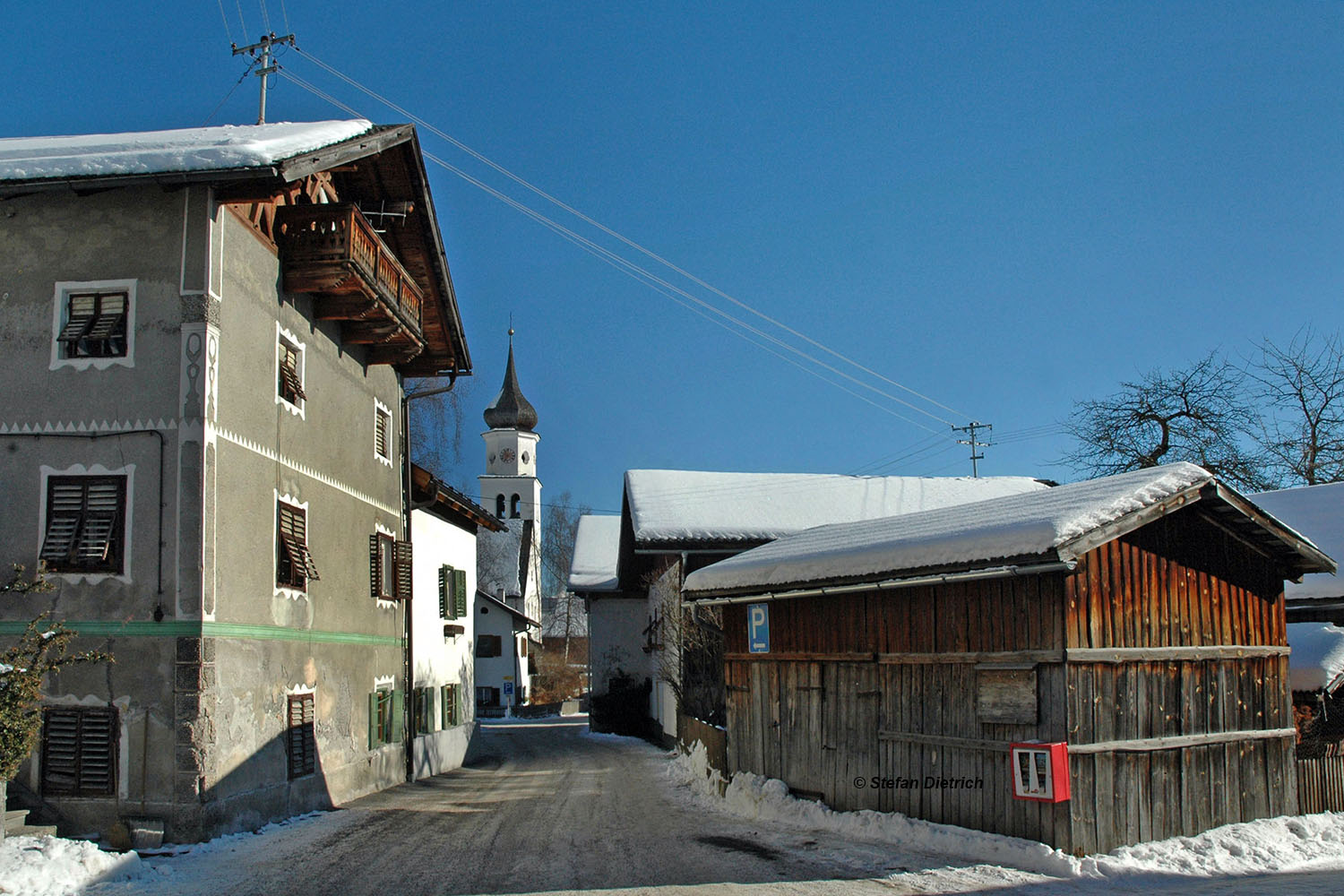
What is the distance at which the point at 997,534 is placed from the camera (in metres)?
11.6

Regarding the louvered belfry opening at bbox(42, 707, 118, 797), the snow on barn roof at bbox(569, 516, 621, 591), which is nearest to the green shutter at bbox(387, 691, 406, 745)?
the louvered belfry opening at bbox(42, 707, 118, 797)

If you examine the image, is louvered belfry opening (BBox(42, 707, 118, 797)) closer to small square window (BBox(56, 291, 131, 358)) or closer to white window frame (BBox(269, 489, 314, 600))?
white window frame (BBox(269, 489, 314, 600))

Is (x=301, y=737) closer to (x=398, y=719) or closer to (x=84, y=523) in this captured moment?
(x=84, y=523)

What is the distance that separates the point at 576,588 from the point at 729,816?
24.7 meters

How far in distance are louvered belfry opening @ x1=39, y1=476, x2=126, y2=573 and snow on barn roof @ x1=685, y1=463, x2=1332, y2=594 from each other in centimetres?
795

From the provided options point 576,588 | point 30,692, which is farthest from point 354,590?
point 576,588

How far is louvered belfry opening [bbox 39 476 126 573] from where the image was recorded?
13.6m

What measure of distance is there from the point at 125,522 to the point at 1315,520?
19.4m

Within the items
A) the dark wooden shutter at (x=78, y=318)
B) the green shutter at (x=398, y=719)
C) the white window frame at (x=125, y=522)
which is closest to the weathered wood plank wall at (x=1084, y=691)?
the white window frame at (x=125, y=522)

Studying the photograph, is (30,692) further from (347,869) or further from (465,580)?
(465,580)

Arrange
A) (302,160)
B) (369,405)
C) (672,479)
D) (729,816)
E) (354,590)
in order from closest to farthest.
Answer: (302,160)
(729,816)
(354,590)
(369,405)
(672,479)

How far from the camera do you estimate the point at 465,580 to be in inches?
1218

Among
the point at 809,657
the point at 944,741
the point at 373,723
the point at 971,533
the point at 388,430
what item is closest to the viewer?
the point at 971,533

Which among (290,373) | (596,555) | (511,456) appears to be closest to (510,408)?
(511,456)
